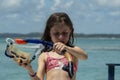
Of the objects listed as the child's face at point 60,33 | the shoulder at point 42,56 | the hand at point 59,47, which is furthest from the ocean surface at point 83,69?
the hand at point 59,47

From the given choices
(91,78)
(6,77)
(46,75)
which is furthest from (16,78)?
(46,75)

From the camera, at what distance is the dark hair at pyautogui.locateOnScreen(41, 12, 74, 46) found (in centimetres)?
310

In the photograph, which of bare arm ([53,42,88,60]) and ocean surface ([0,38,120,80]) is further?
ocean surface ([0,38,120,80])

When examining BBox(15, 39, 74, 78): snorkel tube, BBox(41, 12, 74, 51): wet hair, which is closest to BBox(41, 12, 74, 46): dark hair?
BBox(41, 12, 74, 51): wet hair

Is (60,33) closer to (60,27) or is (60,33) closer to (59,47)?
(60,27)

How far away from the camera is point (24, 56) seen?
2.82 meters

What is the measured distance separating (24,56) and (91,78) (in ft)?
50.3

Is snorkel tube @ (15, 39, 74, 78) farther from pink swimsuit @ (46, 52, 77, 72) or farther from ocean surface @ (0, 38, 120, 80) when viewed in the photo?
ocean surface @ (0, 38, 120, 80)

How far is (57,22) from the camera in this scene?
3.09 metres

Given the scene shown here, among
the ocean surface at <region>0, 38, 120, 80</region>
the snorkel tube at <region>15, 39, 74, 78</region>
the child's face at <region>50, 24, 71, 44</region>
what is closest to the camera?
the snorkel tube at <region>15, 39, 74, 78</region>

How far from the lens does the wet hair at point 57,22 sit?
310 cm

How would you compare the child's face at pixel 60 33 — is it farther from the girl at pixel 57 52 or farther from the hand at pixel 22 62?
the hand at pixel 22 62

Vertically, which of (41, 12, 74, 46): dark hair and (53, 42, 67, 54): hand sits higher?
(41, 12, 74, 46): dark hair

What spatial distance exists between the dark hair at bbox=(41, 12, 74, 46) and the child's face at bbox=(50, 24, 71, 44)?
1.2 inches
